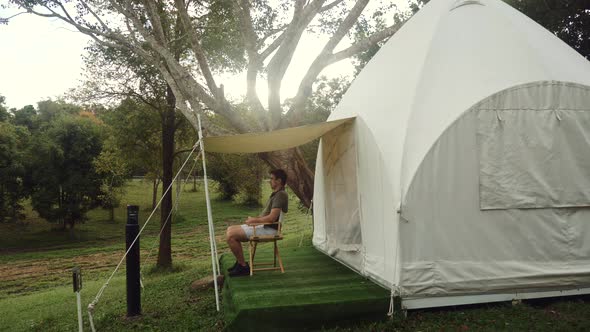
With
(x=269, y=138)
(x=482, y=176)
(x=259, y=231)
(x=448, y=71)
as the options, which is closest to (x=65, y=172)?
(x=269, y=138)

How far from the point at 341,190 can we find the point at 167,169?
24.2 feet

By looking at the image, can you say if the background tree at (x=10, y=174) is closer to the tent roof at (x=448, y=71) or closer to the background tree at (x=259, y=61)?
the background tree at (x=259, y=61)

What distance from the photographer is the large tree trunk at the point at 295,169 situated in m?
8.88

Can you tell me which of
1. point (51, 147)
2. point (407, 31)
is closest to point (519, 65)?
point (407, 31)

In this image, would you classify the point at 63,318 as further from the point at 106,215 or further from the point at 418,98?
the point at 106,215

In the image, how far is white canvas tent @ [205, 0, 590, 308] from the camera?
4.71 meters

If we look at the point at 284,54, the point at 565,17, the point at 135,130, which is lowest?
the point at 135,130

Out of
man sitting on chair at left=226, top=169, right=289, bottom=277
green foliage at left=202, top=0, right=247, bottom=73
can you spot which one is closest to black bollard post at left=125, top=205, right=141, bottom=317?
man sitting on chair at left=226, top=169, right=289, bottom=277

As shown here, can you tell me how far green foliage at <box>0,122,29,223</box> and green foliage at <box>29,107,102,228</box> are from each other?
0.56 meters

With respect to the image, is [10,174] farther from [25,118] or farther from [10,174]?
[25,118]

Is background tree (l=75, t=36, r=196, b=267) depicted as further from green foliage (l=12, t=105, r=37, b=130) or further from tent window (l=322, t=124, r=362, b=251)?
green foliage (l=12, t=105, r=37, b=130)

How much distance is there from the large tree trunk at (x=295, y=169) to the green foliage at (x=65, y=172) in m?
16.2

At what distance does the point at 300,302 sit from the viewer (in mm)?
4289

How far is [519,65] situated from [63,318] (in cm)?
729
